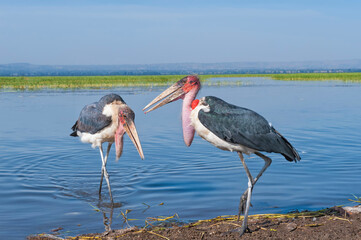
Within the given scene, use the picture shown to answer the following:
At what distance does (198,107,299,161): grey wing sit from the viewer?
6.13 metres

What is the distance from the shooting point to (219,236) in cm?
583

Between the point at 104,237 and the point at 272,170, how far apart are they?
15.3 ft

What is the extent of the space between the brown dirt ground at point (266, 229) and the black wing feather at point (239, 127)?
86 centimetres

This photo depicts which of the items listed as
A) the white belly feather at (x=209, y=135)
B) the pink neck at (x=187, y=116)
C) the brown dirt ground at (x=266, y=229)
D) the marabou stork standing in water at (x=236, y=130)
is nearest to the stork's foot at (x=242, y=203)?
the marabou stork standing in water at (x=236, y=130)

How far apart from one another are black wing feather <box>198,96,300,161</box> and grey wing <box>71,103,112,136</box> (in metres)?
2.23

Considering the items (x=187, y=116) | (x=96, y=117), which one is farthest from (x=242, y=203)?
(x=96, y=117)

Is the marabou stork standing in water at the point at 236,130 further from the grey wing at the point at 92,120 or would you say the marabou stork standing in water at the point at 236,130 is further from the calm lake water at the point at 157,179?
the grey wing at the point at 92,120

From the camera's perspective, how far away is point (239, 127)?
614cm

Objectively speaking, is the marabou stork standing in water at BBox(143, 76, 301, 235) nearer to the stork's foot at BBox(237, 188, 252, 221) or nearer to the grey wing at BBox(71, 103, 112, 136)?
the stork's foot at BBox(237, 188, 252, 221)

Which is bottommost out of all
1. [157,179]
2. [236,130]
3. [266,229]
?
[157,179]

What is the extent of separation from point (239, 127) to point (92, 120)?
291cm

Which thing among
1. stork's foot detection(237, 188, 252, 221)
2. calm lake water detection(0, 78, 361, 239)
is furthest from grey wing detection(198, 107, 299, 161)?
calm lake water detection(0, 78, 361, 239)

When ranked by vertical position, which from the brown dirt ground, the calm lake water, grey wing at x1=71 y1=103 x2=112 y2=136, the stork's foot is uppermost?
grey wing at x1=71 y1=103 x2=112 y2=136

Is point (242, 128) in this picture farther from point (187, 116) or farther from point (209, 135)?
point (187, 116)
